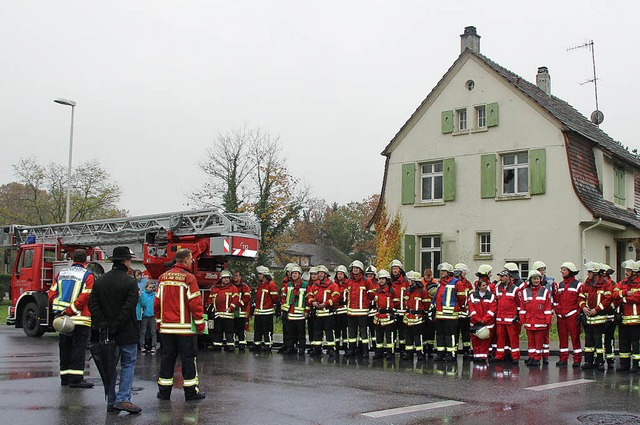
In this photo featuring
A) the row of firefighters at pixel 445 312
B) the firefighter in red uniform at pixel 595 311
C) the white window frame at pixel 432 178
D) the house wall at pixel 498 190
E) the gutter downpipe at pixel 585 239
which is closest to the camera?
the firefighter in red uniform at pixel 595 311

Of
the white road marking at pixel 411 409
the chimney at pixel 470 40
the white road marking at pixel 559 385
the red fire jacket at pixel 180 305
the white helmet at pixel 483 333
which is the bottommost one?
the white road marking at pixel 411 409

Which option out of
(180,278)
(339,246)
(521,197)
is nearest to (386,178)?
(521,197)

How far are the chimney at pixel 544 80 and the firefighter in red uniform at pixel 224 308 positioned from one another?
18862 millimetres

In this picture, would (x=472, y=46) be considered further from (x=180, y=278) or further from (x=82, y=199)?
(x=82, y=199)

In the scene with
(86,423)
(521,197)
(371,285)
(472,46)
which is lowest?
(86,423)

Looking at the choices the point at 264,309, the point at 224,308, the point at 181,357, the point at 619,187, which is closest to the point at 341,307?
the point at 264,309

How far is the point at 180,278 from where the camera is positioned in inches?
355

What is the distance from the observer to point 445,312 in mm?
A: 14266

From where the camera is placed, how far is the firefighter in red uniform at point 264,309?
1650 cm

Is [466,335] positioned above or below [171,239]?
below

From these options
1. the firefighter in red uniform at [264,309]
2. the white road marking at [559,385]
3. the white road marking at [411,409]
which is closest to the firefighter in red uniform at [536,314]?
the white road marking at [559,385]

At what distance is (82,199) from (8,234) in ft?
80.1

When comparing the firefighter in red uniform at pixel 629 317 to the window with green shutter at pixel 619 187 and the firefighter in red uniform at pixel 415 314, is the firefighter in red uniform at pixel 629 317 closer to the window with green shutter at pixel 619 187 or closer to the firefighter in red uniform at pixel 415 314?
the firefighter in red uniform at pixel 415 314

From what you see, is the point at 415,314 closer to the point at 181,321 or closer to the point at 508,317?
the point at 508,317
